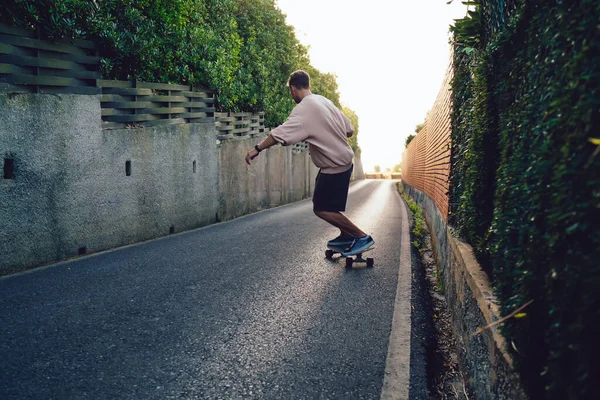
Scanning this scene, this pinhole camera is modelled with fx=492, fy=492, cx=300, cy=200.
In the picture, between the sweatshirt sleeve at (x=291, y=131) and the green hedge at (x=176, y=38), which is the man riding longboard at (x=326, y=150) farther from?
the green hedge at (x=176, y=38)

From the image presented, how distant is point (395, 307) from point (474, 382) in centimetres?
183

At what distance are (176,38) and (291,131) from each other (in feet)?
18.1

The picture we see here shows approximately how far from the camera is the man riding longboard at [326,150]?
6.07 m

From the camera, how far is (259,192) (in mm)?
15523

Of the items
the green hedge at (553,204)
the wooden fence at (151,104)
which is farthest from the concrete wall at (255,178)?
the green hedge at (553,204)

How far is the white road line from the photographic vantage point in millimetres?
2867

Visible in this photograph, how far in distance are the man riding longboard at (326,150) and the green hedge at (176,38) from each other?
3.64 metres

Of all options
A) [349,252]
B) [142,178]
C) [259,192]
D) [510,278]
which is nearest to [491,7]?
[510,278]

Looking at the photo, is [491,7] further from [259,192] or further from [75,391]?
[259,192]

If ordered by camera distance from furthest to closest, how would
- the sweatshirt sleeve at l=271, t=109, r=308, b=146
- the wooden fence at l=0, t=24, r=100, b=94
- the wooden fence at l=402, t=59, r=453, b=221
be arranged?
the wooden fence at l=402, t=59, r=453, b=221, the wooden fence at l=0, t=24, r=100, b=94, the sweatshirt sleeve at l=271, t=109, r=308, b=146

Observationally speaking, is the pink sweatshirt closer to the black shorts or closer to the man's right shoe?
the black shorts

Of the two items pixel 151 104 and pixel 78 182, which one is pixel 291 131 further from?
pixel 151 104

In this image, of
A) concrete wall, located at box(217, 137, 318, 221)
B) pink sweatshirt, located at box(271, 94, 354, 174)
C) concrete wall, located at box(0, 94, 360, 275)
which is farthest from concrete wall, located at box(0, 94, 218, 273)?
pink sweatshirt, located at box(271, 94, 354, 174)

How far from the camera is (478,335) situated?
8.69 ft
